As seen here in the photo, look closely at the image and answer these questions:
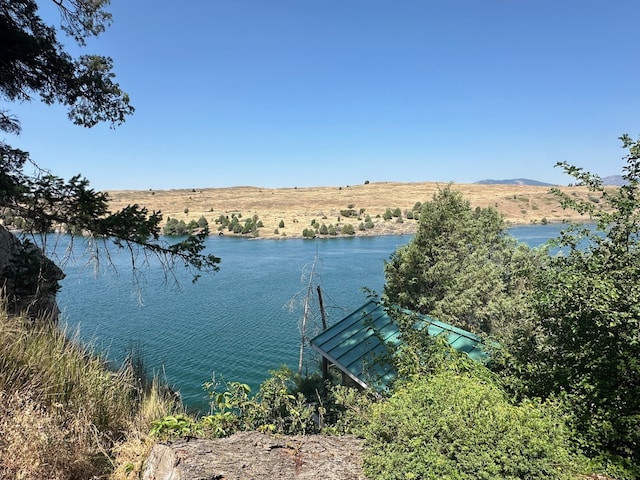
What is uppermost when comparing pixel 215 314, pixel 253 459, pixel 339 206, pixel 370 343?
pixel 253 459

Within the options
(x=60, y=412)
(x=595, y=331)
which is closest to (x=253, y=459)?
(x=60, y=412)

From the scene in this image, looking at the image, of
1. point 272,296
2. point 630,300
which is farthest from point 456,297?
point 272,296

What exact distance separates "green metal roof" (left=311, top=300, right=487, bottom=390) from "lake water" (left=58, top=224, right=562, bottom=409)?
3.89 metres

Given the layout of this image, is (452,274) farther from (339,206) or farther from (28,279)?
(339,206)

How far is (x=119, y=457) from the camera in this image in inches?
148

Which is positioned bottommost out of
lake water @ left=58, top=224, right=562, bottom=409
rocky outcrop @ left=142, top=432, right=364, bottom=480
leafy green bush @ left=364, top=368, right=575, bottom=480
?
lake water @ left=58, top=224, right=562, bottom=409

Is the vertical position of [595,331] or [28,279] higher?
[28,279]

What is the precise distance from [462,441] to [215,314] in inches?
830

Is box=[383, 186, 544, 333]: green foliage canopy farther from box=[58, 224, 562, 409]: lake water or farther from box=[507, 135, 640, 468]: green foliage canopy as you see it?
box=[507, 135, 640, 468]: green foliage canopy

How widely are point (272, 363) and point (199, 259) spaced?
1075 cm

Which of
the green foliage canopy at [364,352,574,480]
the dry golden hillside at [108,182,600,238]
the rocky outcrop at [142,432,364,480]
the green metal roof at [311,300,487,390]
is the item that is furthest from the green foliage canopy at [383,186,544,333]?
the dry golden hillside at [108,182,600,238]

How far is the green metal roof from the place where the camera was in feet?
26.4

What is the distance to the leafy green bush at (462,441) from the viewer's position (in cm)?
305

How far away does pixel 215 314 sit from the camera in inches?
Result: 898
